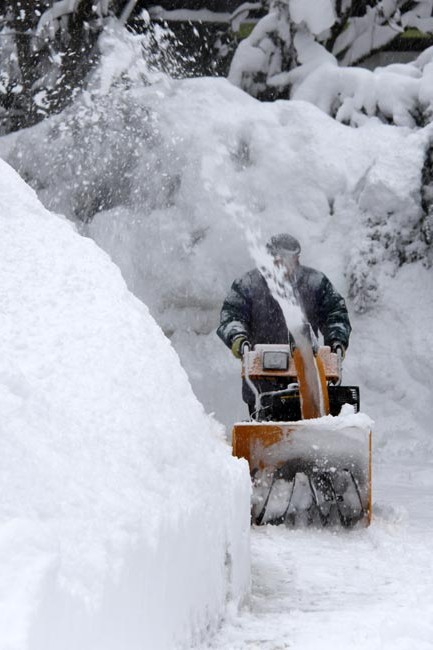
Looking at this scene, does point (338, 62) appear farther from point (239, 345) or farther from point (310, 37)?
point (239, 345)

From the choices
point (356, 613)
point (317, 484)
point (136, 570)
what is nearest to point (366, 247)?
point (317, 484)

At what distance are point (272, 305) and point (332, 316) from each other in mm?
394

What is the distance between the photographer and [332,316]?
6.51 metres

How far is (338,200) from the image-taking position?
37.4 ft

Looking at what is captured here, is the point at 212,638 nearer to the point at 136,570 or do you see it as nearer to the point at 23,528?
the point at 136,570

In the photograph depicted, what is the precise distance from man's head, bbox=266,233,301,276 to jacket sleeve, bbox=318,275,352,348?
0.83ft

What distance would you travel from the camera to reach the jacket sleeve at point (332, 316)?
20.9 ft

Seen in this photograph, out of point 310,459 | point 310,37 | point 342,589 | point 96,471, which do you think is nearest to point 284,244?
point 310,459

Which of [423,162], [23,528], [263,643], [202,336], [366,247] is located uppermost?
[23,528]

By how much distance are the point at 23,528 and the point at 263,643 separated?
125cm

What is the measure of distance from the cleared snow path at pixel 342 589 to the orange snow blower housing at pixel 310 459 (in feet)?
0.48

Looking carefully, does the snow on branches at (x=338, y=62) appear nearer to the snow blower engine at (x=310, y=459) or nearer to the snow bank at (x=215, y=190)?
the snow bank at (x=215, y=190)

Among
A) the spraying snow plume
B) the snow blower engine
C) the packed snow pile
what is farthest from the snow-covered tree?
the packed snow pile

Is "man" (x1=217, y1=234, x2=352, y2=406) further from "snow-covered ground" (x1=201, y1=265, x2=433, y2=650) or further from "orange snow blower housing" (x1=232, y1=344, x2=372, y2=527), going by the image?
"snow-covered ground" (x1=201, y1=265, x2=433, y2=650)
